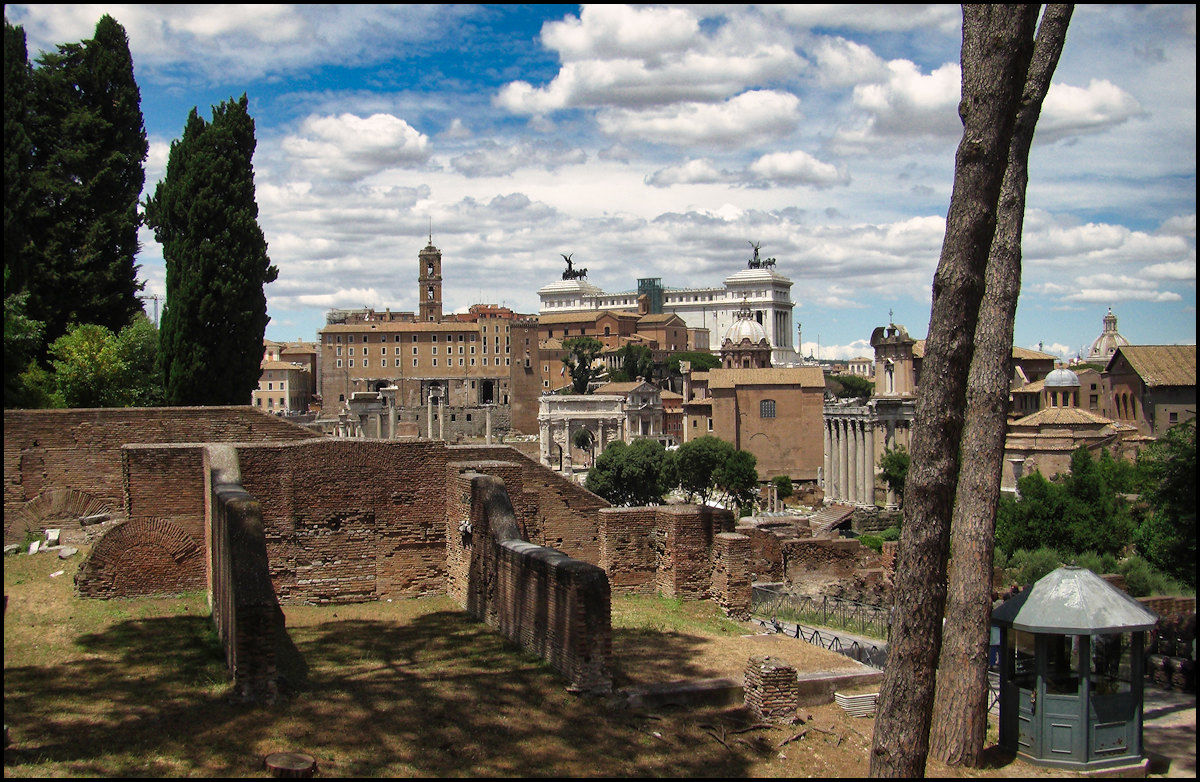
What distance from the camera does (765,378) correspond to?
6550 cm

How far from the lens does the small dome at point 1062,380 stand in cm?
5131

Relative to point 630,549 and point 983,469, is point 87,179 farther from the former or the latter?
point 983,469

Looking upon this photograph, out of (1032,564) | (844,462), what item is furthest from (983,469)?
(844,462)

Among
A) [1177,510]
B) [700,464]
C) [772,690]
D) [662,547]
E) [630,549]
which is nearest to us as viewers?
[772,690]

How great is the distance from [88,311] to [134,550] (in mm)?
13344

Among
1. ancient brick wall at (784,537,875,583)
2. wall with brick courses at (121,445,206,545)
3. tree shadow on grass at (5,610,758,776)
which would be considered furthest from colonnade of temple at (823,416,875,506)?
tree shadow on grass at (5,610,758,776)

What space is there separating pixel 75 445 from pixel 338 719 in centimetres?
839

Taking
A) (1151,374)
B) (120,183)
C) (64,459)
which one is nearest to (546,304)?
(1151,374)

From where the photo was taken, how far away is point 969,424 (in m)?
9.05

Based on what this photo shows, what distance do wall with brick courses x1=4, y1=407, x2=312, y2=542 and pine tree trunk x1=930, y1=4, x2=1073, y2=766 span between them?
10843mm

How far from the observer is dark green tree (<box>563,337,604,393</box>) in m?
80.3

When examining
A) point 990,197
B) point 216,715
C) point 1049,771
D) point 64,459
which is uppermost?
point 990,197

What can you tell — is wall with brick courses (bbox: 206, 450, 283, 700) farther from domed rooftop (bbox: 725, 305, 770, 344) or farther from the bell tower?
the bell tower

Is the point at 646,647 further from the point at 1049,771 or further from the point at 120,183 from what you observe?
the point at 120,183
